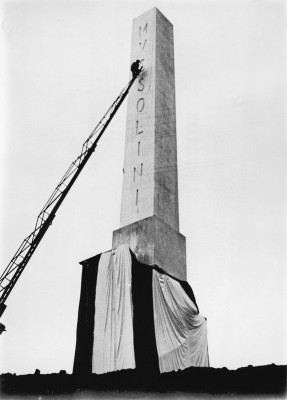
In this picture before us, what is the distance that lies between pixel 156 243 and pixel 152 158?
4464 mm

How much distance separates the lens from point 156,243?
23.1 m

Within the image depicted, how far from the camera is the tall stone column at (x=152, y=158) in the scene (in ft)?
77.6

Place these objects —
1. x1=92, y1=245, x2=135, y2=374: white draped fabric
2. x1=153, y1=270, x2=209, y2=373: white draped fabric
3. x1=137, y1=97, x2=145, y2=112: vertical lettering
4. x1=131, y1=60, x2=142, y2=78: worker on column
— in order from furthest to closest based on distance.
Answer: x1=131, y1=60, x2=142, y2=78: worker on column
x1=137, y1=97, x2=145, y2=112: vertical lettering
x1=153, y1=270, x2=209, y2=373: white draped fabric
x1=92, y1=245, x2=135, y2=374: white draped fabric

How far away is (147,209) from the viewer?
24.5 meters

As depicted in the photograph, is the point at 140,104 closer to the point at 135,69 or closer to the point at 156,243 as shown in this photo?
the point at 135,69

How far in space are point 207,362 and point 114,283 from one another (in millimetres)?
5080

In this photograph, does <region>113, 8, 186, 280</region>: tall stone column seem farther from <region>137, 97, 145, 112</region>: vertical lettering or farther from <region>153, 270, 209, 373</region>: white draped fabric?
<region>153, 270, 209, 373</region>: white draped fabric

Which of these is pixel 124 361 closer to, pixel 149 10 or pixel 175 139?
pixel 175 139

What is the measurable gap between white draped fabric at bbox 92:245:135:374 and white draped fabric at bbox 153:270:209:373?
1.11 m

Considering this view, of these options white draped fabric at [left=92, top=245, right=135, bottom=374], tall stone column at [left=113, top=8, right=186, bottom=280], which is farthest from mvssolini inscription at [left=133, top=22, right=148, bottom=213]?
white draped fabric at [left=92, top=245, right=135, bottom=374]

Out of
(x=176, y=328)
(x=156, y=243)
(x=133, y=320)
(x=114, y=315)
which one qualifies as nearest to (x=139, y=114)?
(x=156, y=243)

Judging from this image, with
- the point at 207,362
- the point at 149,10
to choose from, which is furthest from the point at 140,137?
the point at 207,362

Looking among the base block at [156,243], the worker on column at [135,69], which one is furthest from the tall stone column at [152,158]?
the worker on column at [135,69]

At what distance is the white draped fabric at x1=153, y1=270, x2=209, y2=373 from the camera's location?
851 inches
